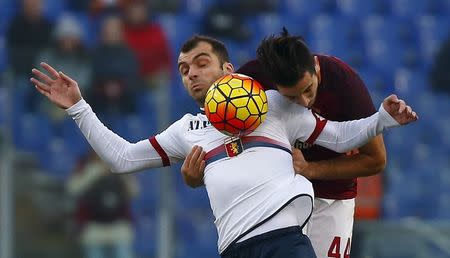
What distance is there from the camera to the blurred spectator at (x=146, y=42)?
1098 cm

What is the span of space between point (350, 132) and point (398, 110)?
33 cm

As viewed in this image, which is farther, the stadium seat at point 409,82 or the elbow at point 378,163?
the stadium seat at point 409,82

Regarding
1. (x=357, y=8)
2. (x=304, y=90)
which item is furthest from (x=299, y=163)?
(x=357, y=8)

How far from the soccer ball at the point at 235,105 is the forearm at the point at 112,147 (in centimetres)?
64

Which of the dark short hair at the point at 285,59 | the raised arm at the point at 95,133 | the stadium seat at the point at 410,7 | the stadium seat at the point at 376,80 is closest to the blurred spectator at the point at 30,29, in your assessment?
the stadium seat at the point at 376,80

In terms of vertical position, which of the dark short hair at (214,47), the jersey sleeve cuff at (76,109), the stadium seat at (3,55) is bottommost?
the jersey sleeve cuff at (76,109)

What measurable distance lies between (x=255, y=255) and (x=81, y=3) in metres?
7.40

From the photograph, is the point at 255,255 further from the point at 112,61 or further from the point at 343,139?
the point at 112,61

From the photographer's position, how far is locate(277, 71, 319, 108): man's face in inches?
206

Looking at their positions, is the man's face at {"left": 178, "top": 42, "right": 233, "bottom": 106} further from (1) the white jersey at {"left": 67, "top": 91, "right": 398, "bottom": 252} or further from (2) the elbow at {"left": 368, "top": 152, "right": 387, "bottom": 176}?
(2) the elbow at {"left": 368, "top": 152, "right": 387, "bottom": 176}

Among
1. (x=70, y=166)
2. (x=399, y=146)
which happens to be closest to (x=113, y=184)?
(x=70, y=166)

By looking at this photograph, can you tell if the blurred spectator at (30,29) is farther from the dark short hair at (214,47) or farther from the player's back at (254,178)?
the player's back at (254,178)

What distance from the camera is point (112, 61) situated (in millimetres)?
10977

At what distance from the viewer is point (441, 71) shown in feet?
42.8
